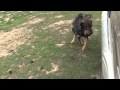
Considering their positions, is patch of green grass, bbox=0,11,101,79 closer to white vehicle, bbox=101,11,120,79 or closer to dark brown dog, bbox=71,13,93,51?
white vehicle, bbox=101,11,120,79

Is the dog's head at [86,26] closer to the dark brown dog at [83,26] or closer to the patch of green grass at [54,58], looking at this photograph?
the dark brown dog at [83,26]

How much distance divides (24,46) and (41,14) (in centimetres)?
436

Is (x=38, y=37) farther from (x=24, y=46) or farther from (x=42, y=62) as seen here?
(x=42, y=62)

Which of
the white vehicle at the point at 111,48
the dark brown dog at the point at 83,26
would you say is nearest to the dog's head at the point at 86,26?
the dark brown dog at the point at 83,26

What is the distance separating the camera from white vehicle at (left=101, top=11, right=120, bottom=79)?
6.00 metres

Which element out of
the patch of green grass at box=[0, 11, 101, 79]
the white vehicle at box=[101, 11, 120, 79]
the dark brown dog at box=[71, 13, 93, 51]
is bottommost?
the patch of green grass at box=[0, 11, 101, 79]

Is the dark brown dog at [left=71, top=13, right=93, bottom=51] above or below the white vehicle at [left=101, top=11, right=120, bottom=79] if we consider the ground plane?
above

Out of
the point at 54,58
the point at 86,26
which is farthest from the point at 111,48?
the point at 54,58

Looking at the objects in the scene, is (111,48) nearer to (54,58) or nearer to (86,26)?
(86,26)

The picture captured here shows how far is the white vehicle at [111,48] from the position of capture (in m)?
6.00

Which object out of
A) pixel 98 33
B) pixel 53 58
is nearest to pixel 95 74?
pixel 53 58

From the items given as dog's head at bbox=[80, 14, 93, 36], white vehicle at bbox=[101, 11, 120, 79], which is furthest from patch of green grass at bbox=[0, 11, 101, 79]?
dog's head at bbox=[80, 14, 93, 36]

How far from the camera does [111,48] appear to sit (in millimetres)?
6996
